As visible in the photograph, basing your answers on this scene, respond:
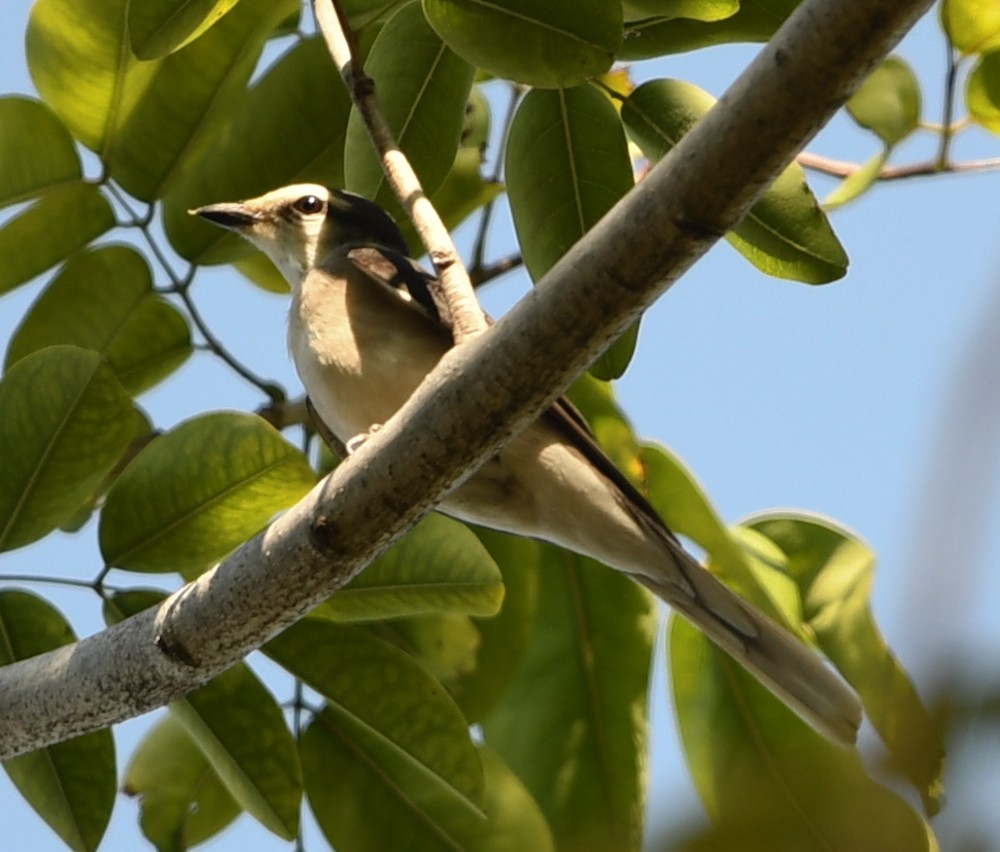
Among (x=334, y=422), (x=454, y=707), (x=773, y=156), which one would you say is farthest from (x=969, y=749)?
(x=334, y=422)

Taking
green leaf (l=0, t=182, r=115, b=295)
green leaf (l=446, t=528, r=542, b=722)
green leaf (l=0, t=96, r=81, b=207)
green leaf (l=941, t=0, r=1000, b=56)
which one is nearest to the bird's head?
green leaf (l=0, t=182, r=115, b=295)

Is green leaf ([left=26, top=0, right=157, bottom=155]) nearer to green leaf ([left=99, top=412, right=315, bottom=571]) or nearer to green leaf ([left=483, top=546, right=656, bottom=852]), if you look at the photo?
green leaf ([left=99, top=412, right=315, bottom=571])

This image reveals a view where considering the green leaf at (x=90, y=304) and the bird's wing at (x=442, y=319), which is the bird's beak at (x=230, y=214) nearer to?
the green leaf at (x=90, y=304)

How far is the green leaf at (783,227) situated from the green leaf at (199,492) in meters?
1.11

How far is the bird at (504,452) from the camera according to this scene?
340 cm

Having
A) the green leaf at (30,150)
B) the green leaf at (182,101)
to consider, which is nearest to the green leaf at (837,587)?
the green leaf at (182,101)

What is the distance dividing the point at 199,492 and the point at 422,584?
1.75ft

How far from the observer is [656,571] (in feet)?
11.7

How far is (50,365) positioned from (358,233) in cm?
169

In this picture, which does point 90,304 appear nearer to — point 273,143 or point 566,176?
point 273,143

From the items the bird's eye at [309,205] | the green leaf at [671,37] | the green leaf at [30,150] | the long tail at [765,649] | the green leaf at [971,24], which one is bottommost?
the green leaf at [30,150]

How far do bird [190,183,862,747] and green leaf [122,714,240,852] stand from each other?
907mm

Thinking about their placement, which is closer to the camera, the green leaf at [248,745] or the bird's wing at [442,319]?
the green leaf at [248,745]

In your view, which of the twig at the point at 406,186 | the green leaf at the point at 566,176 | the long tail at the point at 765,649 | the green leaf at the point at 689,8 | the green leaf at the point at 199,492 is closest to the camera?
Result: the twig at the point at 406,186
